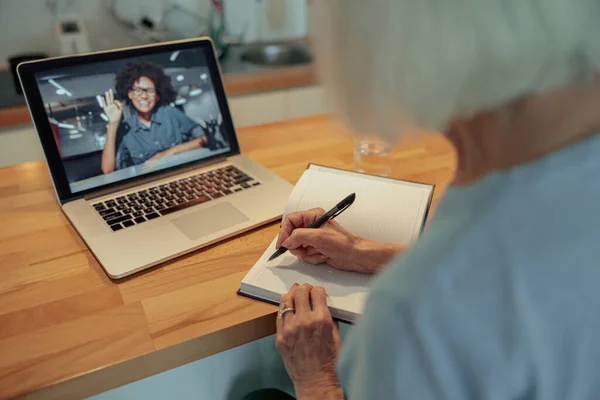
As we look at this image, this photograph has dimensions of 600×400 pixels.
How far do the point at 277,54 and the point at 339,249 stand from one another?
1904 mm

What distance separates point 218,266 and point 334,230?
185mm

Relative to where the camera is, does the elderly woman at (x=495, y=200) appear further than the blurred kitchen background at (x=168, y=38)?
No

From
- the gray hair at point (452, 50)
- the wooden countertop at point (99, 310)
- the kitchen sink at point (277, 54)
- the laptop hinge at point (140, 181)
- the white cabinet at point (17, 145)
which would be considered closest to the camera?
the gray hair at point (452, 50)

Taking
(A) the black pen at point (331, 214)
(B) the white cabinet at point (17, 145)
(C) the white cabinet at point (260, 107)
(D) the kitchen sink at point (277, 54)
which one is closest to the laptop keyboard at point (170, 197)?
(A) the black pen at point (331, 214)

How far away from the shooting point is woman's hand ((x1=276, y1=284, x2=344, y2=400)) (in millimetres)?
688

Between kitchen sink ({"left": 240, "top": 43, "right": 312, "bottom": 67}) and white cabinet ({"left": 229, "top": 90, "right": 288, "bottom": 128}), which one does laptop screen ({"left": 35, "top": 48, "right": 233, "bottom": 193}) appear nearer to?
white cabinet ({"left": 229, "top": 90, "right": 288, "bottom": 128})

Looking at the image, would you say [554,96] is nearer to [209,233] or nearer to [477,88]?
[477,88]

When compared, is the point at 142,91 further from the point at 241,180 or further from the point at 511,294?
the point at 511,294

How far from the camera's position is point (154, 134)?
1.04 metres

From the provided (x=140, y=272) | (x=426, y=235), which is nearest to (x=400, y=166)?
(x=140, y=272)

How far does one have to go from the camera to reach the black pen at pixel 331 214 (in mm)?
796

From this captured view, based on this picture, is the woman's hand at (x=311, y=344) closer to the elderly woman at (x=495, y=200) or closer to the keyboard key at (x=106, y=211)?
the elderly woman at (x=495, y=200)

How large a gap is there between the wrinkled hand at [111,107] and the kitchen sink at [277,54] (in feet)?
4.97

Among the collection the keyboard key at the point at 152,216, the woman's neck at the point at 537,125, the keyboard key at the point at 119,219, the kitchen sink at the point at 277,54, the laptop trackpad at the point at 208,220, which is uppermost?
the woman's neck at the point at 537,125
